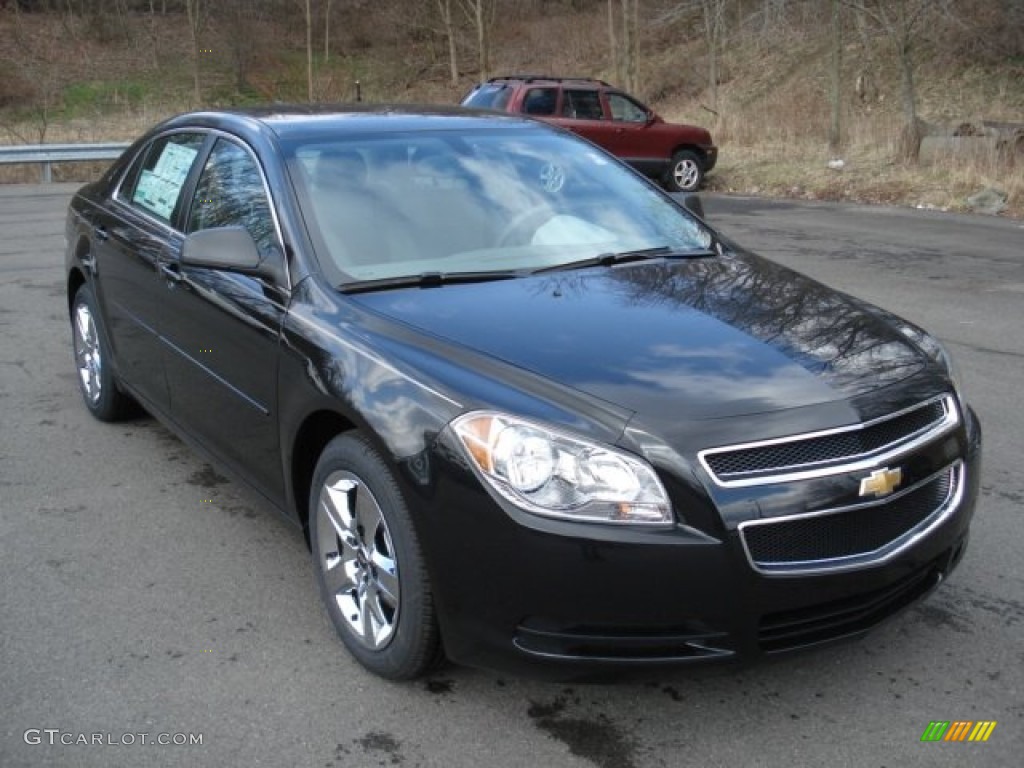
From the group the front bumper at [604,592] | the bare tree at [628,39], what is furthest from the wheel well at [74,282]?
the bare tree at [628,39]

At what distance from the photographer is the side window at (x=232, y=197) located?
3.92 m

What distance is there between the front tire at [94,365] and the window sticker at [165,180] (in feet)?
2.37

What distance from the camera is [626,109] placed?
1900 centimetres

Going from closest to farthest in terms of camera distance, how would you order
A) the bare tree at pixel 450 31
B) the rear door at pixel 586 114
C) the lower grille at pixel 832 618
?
Answer: the lower grille at pixel 832 618 < the rear door at pixel 586 114 < the bare tree at pixel 450 31

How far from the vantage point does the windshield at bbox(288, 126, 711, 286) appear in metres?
3.78

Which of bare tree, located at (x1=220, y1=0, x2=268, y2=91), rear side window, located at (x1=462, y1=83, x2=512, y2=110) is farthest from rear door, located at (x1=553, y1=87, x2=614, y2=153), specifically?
bare tree, located at (x1=220, y1=0, x2=268, y2=91)

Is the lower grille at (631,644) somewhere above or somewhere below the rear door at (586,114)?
below

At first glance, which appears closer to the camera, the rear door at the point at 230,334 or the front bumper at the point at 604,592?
the front bumper at the point at 604,592

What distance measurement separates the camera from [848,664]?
10.7 ft

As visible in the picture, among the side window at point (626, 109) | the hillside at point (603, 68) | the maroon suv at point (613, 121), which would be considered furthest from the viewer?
the hillside at point (603, 68)

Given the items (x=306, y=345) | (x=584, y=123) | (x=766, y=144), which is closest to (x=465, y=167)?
(x=306, y=345)

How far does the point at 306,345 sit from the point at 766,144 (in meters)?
20.1

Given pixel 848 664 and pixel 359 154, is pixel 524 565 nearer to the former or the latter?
pixel 848 664

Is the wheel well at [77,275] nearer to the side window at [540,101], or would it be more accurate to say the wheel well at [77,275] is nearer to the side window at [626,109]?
the side window at [540,101]
